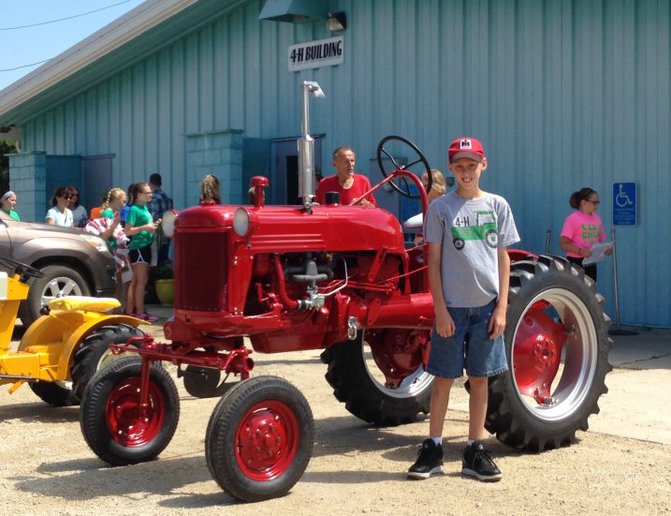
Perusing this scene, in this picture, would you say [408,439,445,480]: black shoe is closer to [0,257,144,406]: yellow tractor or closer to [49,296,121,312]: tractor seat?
[0,257,144,406]: yellow tractor

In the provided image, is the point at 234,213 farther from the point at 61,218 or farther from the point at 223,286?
the point at 61,218

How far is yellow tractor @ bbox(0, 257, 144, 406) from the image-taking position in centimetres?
761

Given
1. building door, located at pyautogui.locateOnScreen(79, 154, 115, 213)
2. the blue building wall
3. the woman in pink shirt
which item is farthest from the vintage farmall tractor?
building door, located at pyautogui.locateOnScreen(79, 154, 115, 213)

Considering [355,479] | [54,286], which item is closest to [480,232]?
[355,479]

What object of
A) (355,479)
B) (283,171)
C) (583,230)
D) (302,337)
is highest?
(283,171)

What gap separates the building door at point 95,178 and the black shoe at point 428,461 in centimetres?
1473

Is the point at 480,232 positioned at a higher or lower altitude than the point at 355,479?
higher

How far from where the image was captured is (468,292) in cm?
599

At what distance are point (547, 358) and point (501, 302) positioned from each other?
1.02 metres

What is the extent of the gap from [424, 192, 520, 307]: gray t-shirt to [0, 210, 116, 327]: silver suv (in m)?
6.91

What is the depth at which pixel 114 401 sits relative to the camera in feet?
20.8

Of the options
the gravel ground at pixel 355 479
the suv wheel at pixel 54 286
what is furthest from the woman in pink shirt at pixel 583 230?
the suv wheel at pixel 54 286

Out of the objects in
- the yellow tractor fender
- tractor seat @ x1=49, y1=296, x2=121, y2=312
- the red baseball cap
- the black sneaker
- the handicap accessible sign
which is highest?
the red baseball cap

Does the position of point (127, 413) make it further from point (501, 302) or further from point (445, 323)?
point (501, 302)
